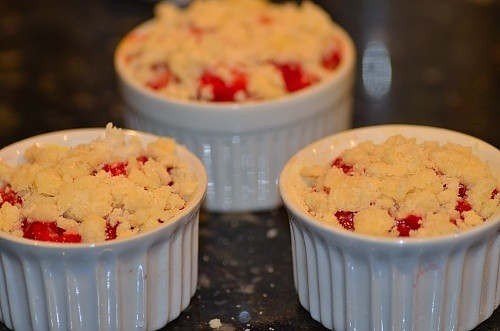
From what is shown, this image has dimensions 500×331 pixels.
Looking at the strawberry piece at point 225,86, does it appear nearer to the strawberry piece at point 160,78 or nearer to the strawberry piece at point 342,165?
the strawberry piece at point 160,78

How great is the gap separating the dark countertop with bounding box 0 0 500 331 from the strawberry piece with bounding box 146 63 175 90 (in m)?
0.20

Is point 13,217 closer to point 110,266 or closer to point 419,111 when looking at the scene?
point 110,266

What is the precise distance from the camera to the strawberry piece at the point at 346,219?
101 centimetres

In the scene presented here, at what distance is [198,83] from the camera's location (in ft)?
4.35

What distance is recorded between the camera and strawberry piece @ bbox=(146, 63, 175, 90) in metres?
1.37

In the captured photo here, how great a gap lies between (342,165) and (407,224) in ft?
0.47

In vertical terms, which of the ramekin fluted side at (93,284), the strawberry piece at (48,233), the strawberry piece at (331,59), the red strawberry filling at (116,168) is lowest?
the ramekin fluted side at (93,284)

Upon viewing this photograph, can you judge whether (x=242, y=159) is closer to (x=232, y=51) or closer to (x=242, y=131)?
(x=242, y=131)

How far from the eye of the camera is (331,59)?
1.43 m

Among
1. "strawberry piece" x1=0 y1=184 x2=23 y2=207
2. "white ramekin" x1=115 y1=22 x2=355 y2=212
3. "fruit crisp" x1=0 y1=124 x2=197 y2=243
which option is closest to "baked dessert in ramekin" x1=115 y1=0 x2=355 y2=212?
"white ramekin" x1=115 y1=22 x2=355 y2=212

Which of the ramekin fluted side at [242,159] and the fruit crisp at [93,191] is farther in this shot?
the ramekin fluted side at [242,159]

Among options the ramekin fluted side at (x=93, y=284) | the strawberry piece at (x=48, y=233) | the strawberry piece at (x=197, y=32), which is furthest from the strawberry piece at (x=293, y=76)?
the strawberry piece at (x=48, y=233)

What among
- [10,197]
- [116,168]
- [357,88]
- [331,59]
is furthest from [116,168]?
[357,88]

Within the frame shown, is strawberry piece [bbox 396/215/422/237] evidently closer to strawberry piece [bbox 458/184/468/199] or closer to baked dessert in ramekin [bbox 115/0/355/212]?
strawberry piece [bbox 458/184/468/199]
